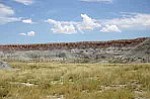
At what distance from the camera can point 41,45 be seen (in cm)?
10269

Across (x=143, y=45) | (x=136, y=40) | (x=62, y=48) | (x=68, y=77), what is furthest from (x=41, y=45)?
(x=68, y=77)

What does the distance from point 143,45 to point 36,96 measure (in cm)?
6494

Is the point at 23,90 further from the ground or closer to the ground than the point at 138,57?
further from the ground

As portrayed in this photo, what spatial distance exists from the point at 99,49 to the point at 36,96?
259 ft

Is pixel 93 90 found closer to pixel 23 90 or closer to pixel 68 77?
pixel 23 90

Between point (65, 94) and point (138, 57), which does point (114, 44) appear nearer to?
point (138, 57)

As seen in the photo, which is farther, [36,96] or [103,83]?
[103,83]

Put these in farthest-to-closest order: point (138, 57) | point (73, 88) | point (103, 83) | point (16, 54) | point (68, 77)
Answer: point (16, 54) < point (138, 57) < point (68, 77) < point (103, 83) < point (73, 88)

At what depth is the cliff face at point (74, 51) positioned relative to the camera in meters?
82.2

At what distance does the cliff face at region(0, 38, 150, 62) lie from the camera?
82.2 meters

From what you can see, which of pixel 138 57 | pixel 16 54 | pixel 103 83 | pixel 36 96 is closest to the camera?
pixel 36 96

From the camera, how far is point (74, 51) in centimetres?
9306

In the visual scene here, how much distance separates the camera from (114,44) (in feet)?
303

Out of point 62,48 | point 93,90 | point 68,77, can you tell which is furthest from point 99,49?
point 93,90
